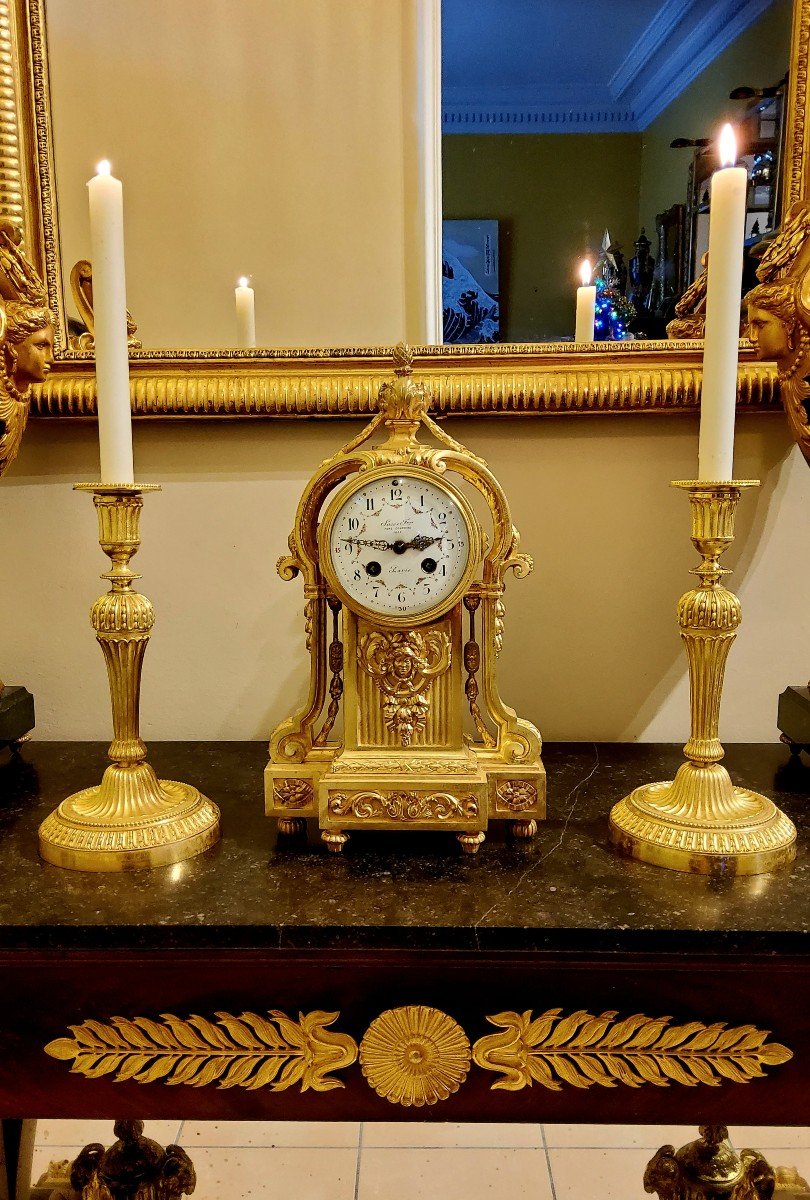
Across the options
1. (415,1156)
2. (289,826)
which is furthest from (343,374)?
(415,1156)

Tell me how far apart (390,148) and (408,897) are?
0.72 metres

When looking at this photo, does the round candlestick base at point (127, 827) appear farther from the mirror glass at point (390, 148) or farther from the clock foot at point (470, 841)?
the mirror glass at point (390, 148)

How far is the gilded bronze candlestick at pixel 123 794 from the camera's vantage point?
689 millimetres

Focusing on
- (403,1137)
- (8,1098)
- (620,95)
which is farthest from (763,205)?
(403,1137)

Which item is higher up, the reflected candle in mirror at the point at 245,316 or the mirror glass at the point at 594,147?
the mirror glass at the point at 594,147

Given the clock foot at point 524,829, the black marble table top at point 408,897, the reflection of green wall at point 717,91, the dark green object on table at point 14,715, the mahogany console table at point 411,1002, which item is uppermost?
the reflection of green wall at point 717,91

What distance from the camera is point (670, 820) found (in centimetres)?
70

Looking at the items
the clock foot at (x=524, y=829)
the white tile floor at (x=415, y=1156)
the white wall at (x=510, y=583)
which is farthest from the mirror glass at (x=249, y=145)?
the white tile floor at (x=415, y=1156)

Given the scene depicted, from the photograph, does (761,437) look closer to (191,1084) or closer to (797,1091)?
(797,1091)

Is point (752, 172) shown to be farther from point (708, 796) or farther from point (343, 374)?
point (708, 796)

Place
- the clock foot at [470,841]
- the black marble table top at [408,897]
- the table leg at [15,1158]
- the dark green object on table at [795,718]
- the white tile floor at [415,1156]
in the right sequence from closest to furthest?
the black marble table top at [408,897]
the clock foot at [470,841]
the dark green object on table at [795,718]
the table leg at [15,1158]
the white tile floor at [415,1156]

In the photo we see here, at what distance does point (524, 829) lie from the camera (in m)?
0.74

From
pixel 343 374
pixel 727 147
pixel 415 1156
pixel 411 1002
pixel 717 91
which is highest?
pixel 717 91

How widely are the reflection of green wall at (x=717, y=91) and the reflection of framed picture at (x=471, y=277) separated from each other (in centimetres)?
18
